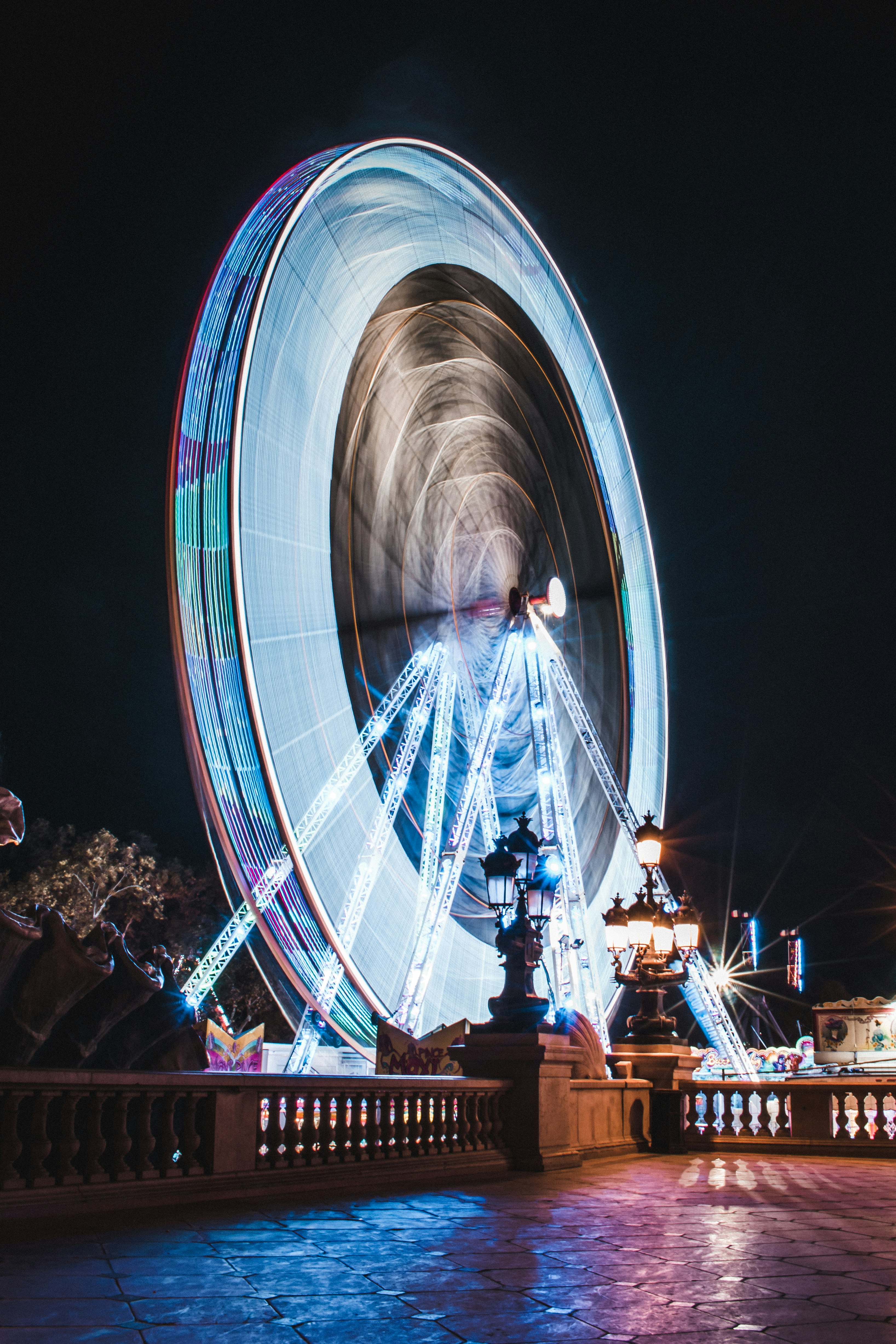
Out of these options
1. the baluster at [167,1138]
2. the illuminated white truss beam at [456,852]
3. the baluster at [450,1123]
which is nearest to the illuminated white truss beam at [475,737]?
the illuminated white truss beam at [456,852]

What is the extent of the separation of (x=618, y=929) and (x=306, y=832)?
4.16 m

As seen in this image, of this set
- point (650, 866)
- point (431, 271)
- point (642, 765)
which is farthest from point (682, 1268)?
point (642, 765)

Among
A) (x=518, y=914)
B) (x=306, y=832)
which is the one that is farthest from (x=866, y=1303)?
(x=306, y=832)

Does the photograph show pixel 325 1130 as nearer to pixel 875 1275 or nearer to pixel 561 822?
pixel 875 1275

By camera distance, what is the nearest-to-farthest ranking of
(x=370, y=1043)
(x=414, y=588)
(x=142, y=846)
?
(x=370, y=1043) < (x=414, y=588) < (x=142, y=846)

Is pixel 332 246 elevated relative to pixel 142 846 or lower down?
elevated

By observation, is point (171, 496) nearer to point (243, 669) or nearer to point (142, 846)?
point (243, 669)

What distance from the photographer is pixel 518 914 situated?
28.9ft

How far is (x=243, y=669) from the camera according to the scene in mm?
12570

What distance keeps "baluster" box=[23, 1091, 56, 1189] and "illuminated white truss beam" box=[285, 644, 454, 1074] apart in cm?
864

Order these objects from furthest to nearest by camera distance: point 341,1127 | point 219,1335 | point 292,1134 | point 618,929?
point 618,929 → point 341,1127 → point 292,1134 → point 219,1335

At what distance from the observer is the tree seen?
3044cm

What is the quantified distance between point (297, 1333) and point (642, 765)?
20498 mm

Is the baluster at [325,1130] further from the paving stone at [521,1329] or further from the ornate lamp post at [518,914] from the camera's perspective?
the paving stone at [521,1329]
